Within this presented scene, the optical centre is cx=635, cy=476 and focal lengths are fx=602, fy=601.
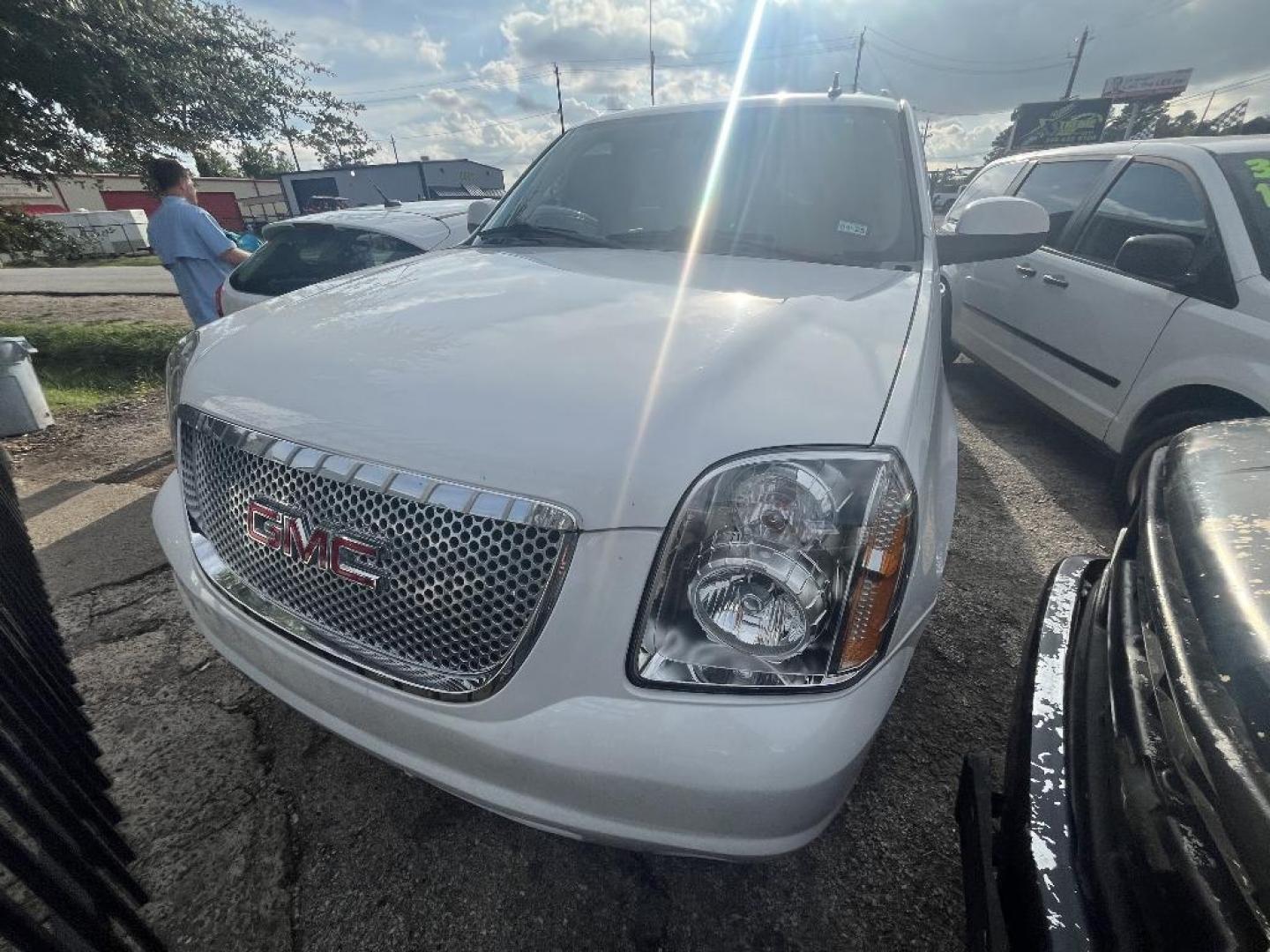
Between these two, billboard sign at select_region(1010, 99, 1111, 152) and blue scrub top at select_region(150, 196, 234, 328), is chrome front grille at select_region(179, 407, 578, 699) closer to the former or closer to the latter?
blue scrub top at select_region(150, 196, 234, 328)

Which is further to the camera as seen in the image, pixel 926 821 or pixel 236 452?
pixel 926 821

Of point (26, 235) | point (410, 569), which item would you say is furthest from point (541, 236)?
point (26, 235)

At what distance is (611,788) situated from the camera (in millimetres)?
960

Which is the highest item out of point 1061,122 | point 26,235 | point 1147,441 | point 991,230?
point 1061,122

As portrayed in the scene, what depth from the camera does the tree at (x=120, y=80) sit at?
512 centimetres

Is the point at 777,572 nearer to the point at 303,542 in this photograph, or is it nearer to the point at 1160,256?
the point at 303,542

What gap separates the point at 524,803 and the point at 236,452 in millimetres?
963

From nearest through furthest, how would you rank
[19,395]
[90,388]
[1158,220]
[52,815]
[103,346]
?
[52,815] → [1158,220] → [19,395] → [90,388] → [103,346]

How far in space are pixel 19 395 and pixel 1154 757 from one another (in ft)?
21.4

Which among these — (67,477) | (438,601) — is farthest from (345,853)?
(67,477)

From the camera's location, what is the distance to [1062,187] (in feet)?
13.7

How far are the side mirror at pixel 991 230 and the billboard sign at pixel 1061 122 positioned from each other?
28779mm

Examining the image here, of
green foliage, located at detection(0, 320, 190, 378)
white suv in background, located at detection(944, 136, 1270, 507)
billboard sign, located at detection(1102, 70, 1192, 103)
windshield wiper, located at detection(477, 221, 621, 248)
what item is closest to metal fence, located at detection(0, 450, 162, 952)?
windshield wiper, located at detection(477, 221, 621, 248)

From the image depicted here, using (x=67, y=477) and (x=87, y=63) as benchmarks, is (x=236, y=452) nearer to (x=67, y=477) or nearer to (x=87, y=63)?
(x=67, y=477)
